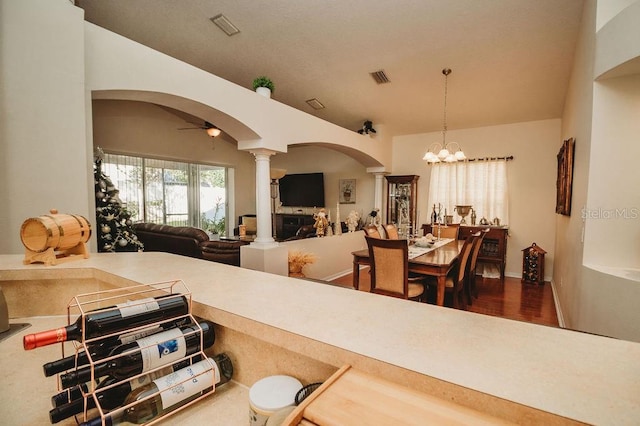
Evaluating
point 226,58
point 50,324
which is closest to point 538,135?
point 226,58

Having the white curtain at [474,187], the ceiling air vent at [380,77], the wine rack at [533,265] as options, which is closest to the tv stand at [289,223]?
the white curtain at [474,187]

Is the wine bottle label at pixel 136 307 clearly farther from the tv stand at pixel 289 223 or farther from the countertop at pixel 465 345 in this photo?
the tv stand at pixel 289 223

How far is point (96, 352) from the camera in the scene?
0.64 m

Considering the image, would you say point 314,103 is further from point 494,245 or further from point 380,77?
point 494,245

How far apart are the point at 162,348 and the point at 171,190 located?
264 inches

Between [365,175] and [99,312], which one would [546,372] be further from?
[365,175]

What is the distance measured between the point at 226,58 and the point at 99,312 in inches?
152

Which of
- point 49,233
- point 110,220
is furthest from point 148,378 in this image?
point 110,220

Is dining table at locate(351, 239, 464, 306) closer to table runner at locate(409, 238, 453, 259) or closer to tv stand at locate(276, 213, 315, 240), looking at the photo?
table runner at locate(409, 238, 453, 259)

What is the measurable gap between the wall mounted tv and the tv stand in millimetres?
423

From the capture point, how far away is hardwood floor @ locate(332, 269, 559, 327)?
336cm

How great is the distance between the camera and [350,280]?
480 centimetres

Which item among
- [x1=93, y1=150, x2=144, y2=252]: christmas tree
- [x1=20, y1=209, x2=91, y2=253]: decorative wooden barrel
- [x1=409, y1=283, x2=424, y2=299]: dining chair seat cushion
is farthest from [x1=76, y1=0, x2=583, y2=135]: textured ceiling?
[x1=409, y1=283, x2=424, y2=299]: dining chair seat cushion

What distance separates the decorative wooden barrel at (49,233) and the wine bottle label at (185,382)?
0.94 metres
